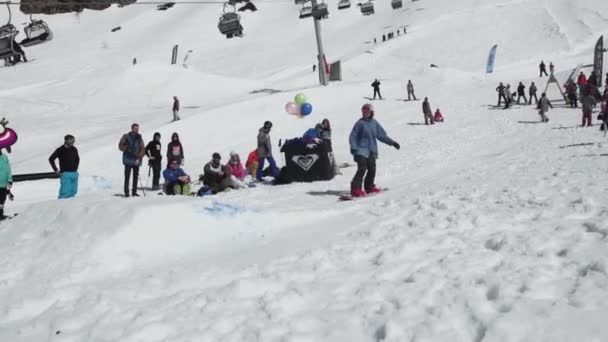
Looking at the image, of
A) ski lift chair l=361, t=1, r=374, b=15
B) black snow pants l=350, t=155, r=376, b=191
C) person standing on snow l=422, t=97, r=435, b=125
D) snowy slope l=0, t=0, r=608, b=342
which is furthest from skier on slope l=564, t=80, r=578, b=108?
ski lift chair l=361, t=1, r=374, b=15

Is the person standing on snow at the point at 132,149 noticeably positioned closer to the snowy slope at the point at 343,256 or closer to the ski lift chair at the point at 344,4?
the snowy slope at the point at 343,256

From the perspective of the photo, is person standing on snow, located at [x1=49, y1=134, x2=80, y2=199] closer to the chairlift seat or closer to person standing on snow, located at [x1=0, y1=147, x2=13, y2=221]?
person standing on snow, located at [x1=0, y1=147, x2=13, y2=221]

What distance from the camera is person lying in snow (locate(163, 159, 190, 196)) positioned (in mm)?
10664

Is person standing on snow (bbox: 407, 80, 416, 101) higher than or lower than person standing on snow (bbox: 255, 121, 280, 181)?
higher

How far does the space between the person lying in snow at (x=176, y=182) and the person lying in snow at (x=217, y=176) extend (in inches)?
19.2

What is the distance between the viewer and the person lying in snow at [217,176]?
1115 cm

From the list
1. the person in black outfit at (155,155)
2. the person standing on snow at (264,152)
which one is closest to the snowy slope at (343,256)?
the person standing on snow at (264,152)

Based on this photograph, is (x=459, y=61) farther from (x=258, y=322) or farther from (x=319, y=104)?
(x=258, y=322)

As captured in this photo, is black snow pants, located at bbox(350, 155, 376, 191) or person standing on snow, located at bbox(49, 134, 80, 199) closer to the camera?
black snow pants, located at bbox(350, 155, 376, 191)

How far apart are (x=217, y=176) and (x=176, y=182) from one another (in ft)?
2.81

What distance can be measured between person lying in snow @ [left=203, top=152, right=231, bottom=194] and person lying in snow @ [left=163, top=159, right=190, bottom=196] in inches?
19.2

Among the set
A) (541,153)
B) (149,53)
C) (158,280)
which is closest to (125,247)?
(158,280)

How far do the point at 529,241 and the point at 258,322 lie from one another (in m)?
2.40

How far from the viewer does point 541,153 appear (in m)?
11.5
